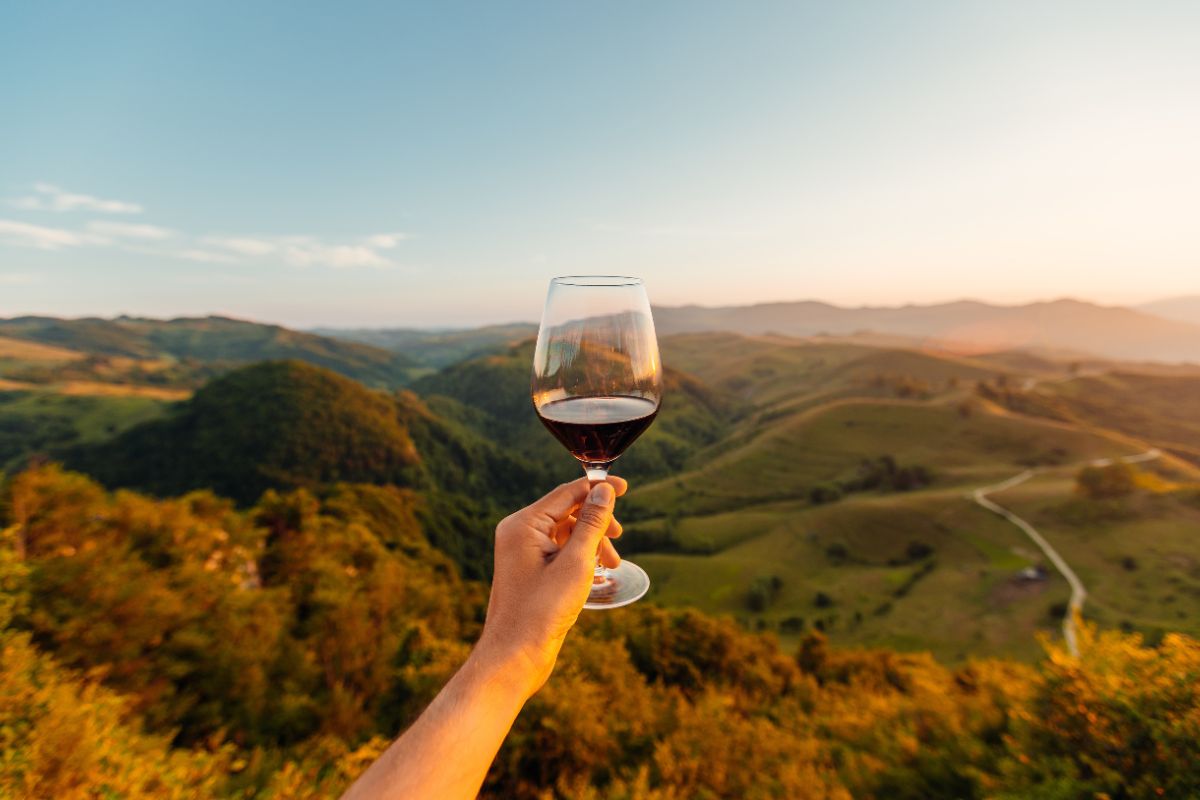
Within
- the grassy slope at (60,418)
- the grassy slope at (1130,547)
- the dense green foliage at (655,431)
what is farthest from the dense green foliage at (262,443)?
the grassy slope at (1130,547)

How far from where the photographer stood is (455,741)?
5.35 ft

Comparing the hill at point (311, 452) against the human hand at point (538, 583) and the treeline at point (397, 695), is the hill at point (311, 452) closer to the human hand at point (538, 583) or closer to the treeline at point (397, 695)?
the treeline at point (397, 695)

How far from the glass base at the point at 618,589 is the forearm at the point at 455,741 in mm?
557

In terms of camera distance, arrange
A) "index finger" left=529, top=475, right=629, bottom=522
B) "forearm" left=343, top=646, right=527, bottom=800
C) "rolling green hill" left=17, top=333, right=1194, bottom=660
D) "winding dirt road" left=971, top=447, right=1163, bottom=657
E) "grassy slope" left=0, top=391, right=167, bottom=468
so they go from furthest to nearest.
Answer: "grassy slope" left=0, top=391, right=167, bottom=468 → "rolling green hill" left=17, top=333, right=1194, bottom=660 → "winding dirt road" left=971, top=447, right=1163, bottom=657 → "index finger" left=529, top=475, right=629, bottom=522 → "forearm" left=343, top=646, right=527, bottom=800

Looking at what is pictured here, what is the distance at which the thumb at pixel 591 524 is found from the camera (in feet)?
6.96

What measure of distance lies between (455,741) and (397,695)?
2253 centimetres

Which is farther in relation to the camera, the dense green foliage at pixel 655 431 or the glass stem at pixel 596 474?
the dense green foliage at pixel 655 431

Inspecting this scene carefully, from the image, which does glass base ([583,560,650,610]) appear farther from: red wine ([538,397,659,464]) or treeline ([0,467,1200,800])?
treeline ([0,467,1200,800])

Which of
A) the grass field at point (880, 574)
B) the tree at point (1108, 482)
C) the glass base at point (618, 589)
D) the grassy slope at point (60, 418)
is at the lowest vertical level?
the grass field at point (880, 574)

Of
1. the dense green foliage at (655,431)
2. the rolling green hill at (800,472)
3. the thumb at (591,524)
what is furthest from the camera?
the dense green foliage at (655,431)

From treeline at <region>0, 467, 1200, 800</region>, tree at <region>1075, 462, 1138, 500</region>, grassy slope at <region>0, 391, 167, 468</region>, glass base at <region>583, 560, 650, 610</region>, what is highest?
glass base at <region>583, 560, 650, 610</region>

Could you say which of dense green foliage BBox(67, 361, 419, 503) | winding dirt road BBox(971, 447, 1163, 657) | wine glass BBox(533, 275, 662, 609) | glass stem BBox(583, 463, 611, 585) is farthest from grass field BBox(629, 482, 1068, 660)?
wine glass BBox(533, 275, 662, 609)

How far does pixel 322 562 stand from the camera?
3391 cm

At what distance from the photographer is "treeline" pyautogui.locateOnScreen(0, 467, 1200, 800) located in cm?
579
